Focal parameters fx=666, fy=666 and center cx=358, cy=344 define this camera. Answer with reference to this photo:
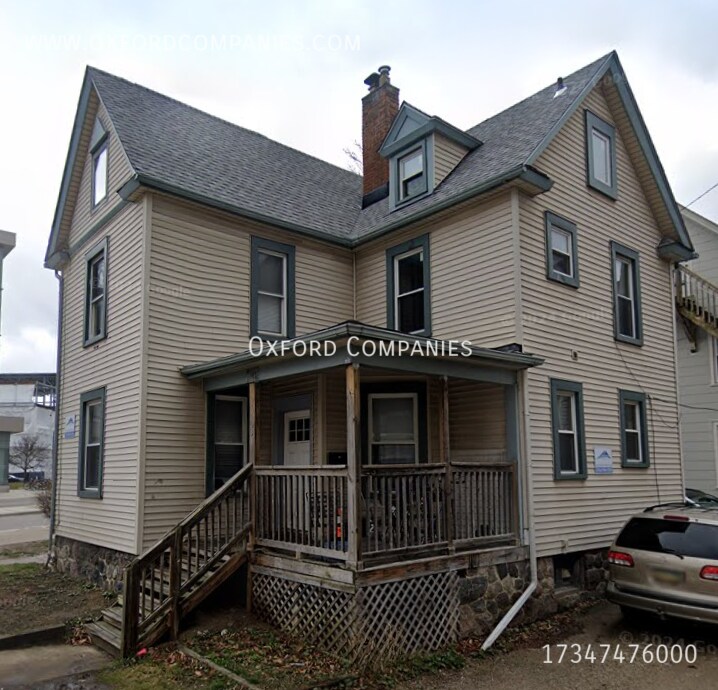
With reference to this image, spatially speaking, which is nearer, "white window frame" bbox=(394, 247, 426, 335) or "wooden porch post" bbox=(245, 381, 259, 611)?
"wooden porch post" bbox=(245, 381, 259, 611)

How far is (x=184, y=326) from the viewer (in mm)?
11031

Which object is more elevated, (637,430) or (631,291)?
(631,291)

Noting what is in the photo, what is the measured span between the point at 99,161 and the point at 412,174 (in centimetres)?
616

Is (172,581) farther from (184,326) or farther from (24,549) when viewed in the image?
(24,549)

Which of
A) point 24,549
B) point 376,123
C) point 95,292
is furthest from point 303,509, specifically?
point 24,549

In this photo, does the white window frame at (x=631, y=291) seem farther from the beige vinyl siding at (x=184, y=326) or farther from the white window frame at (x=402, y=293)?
the beige vinyl siding at (x=184, y=326)

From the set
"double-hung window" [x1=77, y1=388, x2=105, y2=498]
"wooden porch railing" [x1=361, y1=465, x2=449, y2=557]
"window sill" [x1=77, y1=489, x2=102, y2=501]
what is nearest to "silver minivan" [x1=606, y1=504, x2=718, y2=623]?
"wooden porch railing" [x1=361, y1=465, x2=449, y2=557]

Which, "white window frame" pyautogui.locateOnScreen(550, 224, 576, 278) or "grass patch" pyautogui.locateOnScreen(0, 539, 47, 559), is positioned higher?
"white window frame" pyautogui.locateOnScreen(550, 224, 576, 278)

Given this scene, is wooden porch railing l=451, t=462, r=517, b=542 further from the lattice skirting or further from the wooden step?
the wooden step

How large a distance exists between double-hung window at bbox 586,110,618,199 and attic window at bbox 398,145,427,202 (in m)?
3.10

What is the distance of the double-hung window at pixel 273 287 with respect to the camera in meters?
12.2

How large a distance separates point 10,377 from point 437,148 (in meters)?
66.7

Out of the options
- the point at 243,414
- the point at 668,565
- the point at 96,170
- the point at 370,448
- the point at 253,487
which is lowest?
the point at 668,565

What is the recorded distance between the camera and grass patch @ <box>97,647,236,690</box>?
6.91 metres
